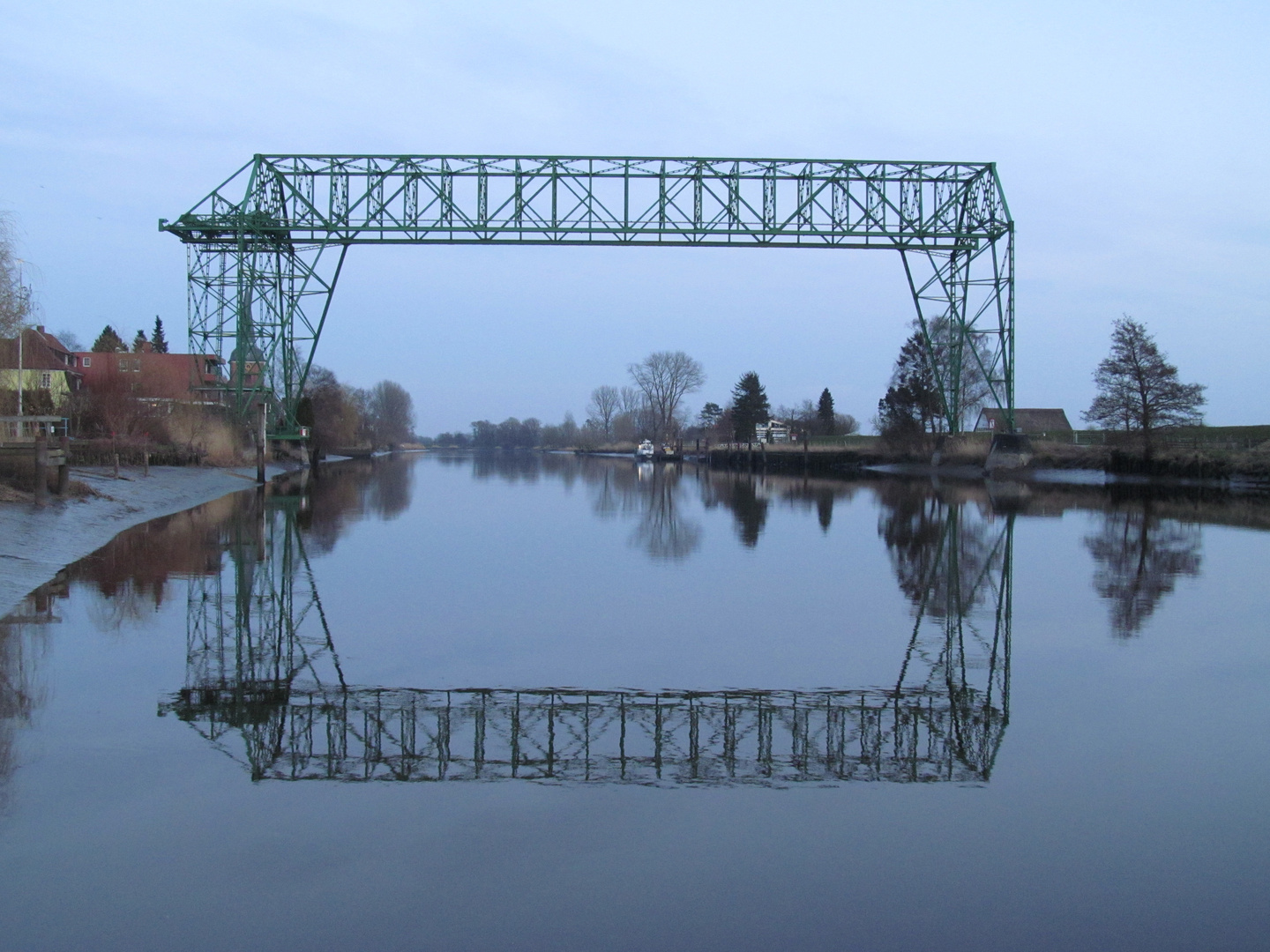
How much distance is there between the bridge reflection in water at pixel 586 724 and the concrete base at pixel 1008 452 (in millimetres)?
34782

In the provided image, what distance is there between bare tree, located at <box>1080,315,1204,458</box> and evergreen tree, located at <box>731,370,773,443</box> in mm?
43947

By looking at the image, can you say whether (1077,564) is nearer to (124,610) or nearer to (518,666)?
(518,666)

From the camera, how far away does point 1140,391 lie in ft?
142

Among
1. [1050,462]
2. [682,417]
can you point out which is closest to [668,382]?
[682,417]

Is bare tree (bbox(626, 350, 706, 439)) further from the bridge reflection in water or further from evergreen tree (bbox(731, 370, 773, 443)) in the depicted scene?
the bridge reflection in water

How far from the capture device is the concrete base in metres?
43.8

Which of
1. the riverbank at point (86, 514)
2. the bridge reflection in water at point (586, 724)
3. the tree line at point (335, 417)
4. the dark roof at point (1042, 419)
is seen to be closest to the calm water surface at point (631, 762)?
the bridge reflection in water at point (586, 724)

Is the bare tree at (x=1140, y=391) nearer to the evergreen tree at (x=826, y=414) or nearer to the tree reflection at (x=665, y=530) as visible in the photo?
the tree reflection at (x=665, y=530)

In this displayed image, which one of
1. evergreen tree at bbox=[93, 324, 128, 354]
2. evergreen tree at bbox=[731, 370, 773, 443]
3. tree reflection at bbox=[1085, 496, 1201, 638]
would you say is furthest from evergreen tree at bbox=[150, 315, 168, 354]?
tree reflection at bbox=[1085, 496, 1201, 638]

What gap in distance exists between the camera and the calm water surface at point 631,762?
472 centimetres

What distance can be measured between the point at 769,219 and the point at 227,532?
19.6 metres

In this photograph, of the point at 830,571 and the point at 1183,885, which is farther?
the point at 830,571

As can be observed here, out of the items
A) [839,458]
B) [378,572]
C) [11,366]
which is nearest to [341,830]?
[378,572]

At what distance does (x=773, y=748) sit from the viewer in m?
7.09
